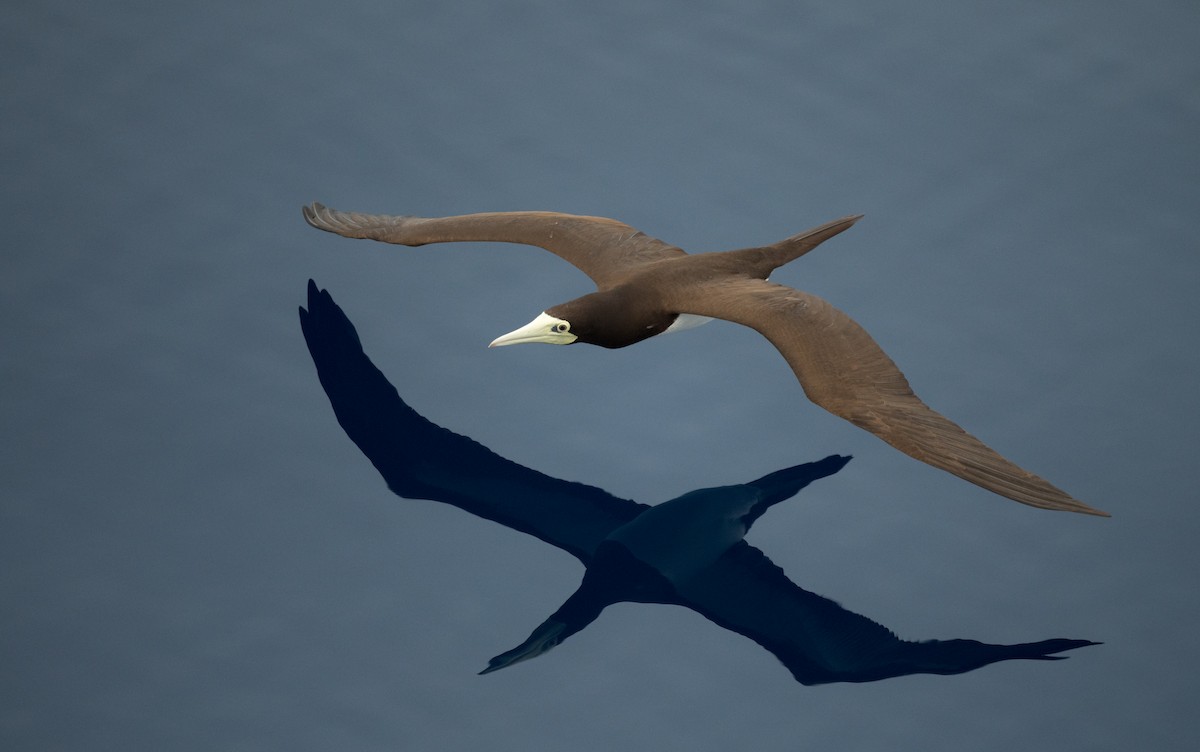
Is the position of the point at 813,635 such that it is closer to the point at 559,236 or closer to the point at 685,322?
the point at 685,322

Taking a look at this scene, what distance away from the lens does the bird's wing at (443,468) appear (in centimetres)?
1470

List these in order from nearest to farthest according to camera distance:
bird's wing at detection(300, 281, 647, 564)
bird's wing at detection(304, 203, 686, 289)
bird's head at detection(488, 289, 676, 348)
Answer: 1. bird's wing at detection(300, 281, 647, 564)
2. bird's head at detection(488, 289, 676, 348)
3. bird's wing at detection(304, 203, 686, 289)

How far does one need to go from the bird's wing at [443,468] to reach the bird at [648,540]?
1cm

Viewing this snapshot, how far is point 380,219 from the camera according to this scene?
55.2 feet

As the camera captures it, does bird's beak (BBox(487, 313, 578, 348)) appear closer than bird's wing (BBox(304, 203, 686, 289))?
Yes

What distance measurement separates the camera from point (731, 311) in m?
14.5

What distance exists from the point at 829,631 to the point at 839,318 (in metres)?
2.48

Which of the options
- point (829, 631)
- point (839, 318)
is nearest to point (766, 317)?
point (839, 318)

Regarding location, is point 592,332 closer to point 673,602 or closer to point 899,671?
point 673,602

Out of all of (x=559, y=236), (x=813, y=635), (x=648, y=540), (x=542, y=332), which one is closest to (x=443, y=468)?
(x=542, y=332)

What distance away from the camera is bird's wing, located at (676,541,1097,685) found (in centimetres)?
1347

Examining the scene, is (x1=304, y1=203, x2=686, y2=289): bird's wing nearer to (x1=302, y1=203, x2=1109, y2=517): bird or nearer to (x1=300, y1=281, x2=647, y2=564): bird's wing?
(x1=302, y1=203, x2=1109, y2=517): bird

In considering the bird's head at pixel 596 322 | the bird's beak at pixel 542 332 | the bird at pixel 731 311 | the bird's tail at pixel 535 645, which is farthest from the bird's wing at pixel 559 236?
the bird's tail at pixel 535 645

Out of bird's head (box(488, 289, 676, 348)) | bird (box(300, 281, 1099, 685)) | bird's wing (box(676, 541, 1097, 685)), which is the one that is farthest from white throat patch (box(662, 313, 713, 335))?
bird's wing (box(676, 541, 1097, 685))
